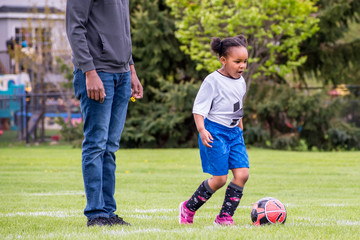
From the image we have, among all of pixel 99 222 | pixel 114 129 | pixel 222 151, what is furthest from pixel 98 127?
pixel 222 151

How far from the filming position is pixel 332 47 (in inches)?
851

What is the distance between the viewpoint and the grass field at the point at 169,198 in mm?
4270

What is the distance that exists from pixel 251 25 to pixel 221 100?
1423cm

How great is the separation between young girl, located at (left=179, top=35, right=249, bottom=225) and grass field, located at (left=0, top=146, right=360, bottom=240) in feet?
0.65

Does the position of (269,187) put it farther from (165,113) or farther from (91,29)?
(165,113)

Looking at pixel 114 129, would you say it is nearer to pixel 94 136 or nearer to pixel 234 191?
pixel 94 136

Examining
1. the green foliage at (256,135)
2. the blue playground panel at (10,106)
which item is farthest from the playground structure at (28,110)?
the green foliage at (256,135)

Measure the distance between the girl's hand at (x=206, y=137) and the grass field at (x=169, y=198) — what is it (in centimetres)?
63

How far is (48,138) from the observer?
25.3 metres

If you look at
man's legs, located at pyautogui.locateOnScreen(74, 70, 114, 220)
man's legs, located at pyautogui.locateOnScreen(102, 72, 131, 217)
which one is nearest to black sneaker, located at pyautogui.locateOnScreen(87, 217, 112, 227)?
man's legs, located at pyautogui.locateOnScreen(74, 70, 114, 220)

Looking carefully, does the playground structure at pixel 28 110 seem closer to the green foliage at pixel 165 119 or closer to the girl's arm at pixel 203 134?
the green foliage at pixel 165 119

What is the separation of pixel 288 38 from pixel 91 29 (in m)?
16.1

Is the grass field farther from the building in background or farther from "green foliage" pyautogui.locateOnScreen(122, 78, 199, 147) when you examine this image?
the building in background

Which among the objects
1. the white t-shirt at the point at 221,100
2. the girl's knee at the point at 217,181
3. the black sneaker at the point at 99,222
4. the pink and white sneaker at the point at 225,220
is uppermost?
the white t-shirt at the point at 221,100
